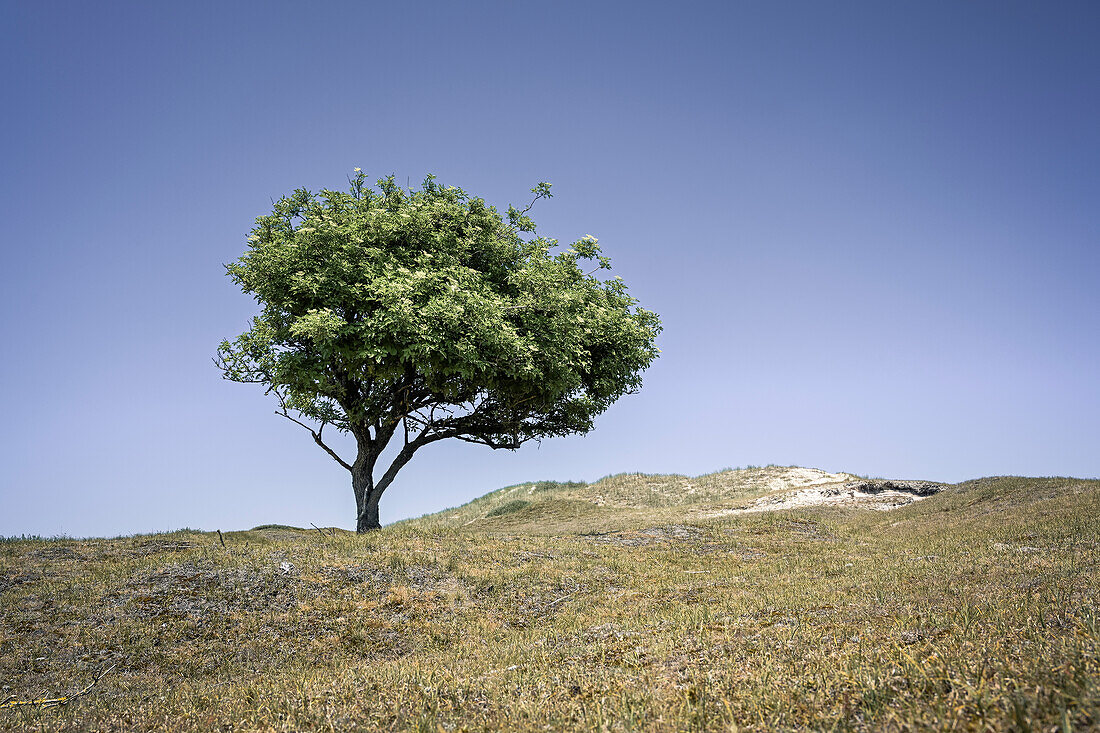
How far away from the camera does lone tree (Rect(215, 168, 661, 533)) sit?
20.5 m

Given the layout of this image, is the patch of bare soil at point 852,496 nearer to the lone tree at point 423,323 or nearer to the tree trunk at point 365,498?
the lone tree at point 423,323

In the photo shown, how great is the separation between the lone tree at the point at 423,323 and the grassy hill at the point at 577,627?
5447 mm

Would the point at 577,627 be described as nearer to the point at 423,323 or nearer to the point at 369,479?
the point at 423,323

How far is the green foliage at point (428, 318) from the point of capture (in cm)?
2044

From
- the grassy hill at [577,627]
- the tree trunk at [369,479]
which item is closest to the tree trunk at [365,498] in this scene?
the tree trunk at [369,479]

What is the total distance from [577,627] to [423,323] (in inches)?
454

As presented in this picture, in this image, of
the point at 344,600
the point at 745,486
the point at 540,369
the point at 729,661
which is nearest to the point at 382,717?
the point at 729,661

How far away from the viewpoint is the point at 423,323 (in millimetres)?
19672

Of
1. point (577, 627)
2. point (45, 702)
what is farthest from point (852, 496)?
point (45, 702)

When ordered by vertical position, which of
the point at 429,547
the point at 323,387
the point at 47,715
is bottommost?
the point at 47,715

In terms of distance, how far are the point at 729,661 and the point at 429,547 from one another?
11.7m

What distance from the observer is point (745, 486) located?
3647 centimetres

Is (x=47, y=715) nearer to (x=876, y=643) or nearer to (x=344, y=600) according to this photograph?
(x=344, y=600)

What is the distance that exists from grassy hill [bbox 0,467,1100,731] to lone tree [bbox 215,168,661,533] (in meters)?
5.45
